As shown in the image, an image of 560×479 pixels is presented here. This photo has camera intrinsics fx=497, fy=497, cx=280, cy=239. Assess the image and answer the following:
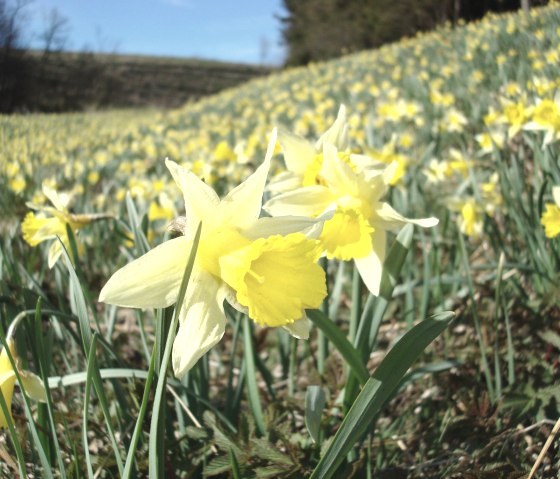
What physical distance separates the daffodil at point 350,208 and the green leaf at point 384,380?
256mm

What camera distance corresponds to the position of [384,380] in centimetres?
70

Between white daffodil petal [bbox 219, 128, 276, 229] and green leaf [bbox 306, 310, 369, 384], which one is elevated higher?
white daffodil petal [bbox 219, 128, 276, 229]

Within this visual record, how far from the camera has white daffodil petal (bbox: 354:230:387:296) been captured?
3.32 feet

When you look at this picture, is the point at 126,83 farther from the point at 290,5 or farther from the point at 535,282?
the point at 535,282

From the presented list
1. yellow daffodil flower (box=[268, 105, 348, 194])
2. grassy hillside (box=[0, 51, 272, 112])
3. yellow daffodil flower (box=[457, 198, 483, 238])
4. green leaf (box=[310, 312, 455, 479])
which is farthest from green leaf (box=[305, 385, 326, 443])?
grassy hillside (box=[0, 51, 272, 112])

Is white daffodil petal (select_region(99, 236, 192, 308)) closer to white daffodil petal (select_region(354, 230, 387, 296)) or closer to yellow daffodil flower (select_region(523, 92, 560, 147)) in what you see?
white daffodil petal (select_region(354, 230, 387, 296))

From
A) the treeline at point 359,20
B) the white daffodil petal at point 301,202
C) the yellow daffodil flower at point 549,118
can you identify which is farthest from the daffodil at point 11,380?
the treeline at point 359,20

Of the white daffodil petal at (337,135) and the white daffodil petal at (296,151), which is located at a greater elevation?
the white daffodil petal at (337,135)

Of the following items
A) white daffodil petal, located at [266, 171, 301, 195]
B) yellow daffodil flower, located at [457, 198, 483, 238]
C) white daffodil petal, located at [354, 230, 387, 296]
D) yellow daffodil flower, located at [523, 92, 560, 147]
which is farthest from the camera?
yellow daffodil flower, located at [457, 198, 483, 238]

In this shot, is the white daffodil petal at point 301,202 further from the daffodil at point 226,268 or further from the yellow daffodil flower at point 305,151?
the daffodil at point 226,268

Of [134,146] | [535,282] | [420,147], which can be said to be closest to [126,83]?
[134,146]

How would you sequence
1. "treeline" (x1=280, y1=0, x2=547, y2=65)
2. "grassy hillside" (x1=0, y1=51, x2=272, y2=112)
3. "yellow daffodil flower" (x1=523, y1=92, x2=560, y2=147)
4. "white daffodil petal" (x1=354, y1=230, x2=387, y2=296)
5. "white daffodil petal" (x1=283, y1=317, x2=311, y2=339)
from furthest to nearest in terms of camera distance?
"treeline" (x1=280, y1=0, x2=547, y2=65) → "grassy hillside" (x1=0, y1=51, x2=272, y2=112) → "yellow daffodil flower" (x1=523, y1=92, x2=560, y2=147) → "white daffodil petal" (x1=354, y1=230, x2=387, y2=296) → "white daffodil petal" (x1=283, y1=317, x2=311, y2=339)

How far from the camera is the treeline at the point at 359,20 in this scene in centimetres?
1797

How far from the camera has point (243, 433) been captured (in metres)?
0.98
